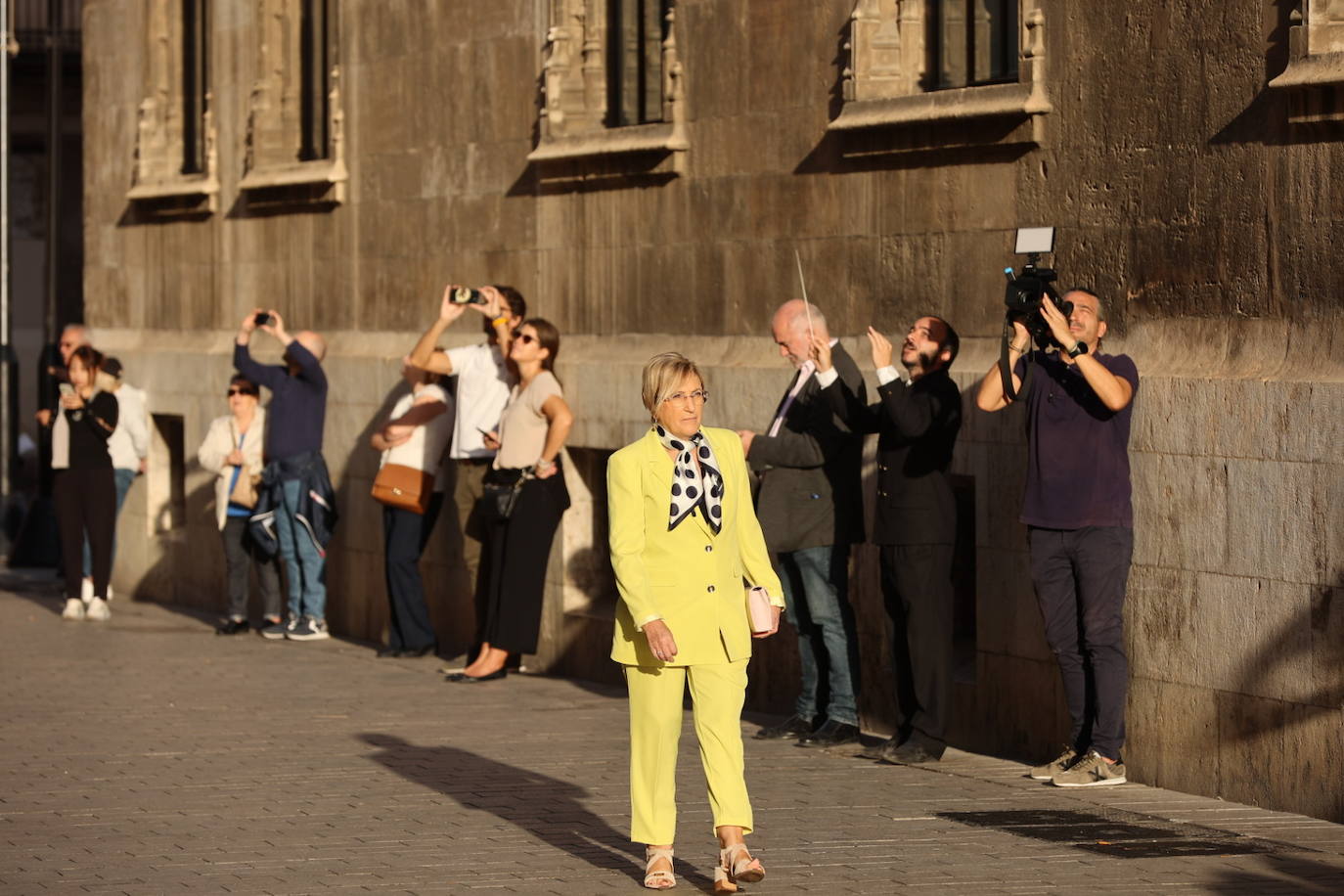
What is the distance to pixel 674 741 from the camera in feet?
26.0

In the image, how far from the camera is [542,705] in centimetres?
1260

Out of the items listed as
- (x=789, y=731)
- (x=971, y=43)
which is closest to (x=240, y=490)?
(x=789, y=731)

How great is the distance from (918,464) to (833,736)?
4.54 feet

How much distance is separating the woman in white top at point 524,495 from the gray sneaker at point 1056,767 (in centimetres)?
389

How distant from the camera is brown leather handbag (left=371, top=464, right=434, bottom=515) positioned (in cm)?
1462

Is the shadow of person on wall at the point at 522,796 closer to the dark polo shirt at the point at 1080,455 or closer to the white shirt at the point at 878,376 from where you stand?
the white shirt at the point at 878,376

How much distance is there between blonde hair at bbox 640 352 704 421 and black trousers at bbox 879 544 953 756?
288cm

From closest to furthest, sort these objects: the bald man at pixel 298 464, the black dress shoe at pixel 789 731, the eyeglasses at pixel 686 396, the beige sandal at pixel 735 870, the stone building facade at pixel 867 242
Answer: the beige sandal at pixel 735 870 < the eyeglasses at pixel 686 396 < the stone building facade at pixel 867 242 < the black dress shoe at pixel 789 731 < the bald man at pixel 298 464

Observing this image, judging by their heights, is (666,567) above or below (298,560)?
above

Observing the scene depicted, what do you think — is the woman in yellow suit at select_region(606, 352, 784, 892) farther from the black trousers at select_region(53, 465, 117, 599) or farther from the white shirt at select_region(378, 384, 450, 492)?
the black trousers at select_region(53, 465, 117, 599)

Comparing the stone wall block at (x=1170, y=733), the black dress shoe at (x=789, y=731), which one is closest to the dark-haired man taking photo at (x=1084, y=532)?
the stone wall block at (x=1170, y=733)

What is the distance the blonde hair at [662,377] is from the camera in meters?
7.82

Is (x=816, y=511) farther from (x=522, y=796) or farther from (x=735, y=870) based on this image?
(x=735, y=870)

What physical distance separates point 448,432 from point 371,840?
6279 millimetres
